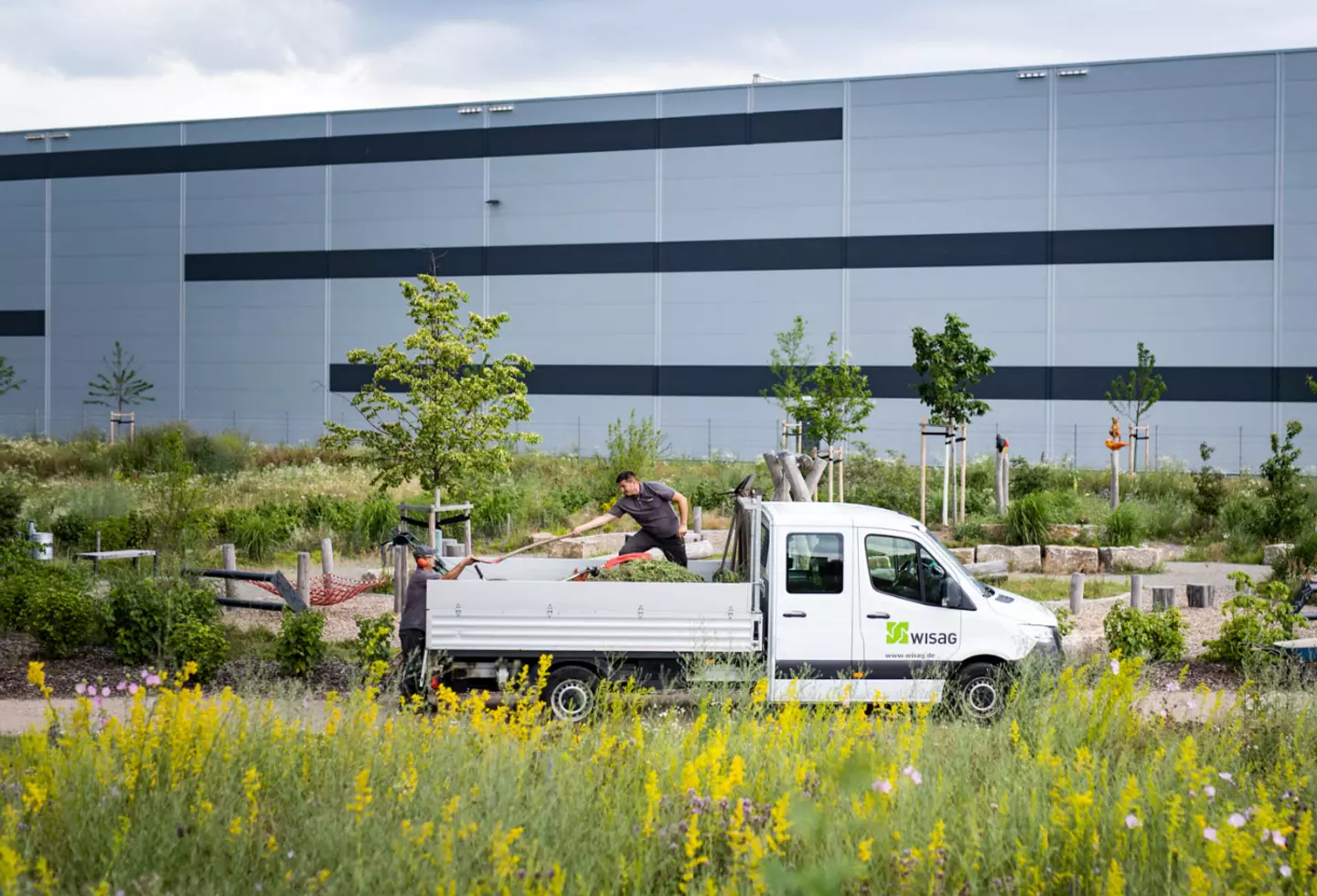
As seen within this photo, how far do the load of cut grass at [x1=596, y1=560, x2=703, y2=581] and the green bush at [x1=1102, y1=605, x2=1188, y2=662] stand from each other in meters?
3.85

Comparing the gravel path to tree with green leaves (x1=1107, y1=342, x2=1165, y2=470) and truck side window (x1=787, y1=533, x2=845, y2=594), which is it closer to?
truck side window (x1=787, y1=533, x2=845, y2=594)

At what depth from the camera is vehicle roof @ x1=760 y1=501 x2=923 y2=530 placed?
29.8ft

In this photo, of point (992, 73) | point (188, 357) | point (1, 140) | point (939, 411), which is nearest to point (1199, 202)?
point (992, 73)

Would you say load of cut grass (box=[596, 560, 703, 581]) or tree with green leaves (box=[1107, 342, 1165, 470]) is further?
tree with green leaves (box=[1107, 342, 1165, 470])

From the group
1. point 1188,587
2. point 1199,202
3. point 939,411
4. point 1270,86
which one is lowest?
point 1188,587

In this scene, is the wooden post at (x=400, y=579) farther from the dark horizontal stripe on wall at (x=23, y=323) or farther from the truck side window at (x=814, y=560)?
the dark horizontal stripe on wall at (x=23, y=323)

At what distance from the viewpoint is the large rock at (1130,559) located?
1853cm

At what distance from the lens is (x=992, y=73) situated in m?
36.4

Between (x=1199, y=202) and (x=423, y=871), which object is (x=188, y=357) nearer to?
(x=1199, y=202)

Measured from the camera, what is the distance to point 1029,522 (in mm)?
19906

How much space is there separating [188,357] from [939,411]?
97.1 feet

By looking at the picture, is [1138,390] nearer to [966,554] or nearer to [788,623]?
[966,554]

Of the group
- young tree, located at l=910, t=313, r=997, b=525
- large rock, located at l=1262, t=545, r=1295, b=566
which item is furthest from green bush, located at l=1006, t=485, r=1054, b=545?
young tree, located at l=910, t=313, r=997, b=525

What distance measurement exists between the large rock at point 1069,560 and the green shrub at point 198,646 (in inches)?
505
